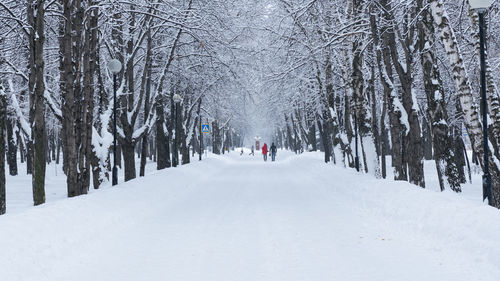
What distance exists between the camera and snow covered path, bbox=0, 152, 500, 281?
586cm

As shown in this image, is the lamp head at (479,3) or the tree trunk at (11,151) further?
the tree trunk at (11,151)

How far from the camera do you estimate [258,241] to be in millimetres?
7711

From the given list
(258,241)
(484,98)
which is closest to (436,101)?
(484,98)

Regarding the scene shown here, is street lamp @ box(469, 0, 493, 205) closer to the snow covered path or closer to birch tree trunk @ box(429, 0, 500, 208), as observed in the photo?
the snow covered path

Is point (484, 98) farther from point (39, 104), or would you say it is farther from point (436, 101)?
point (39, 104)

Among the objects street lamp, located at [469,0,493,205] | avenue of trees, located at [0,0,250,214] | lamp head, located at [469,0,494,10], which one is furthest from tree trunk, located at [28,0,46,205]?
street lamp, located at [469,0,493,205]

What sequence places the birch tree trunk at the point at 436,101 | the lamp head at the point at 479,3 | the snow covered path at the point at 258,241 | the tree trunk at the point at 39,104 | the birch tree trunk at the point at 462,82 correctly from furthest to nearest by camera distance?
the birch tree trunk at the point at 436,101, the tree trunk at the point at 39,104, the birch tree trunk at the point at 462,82, the lamp head at the point at 479,3, the snow covered path at the point at 258,241

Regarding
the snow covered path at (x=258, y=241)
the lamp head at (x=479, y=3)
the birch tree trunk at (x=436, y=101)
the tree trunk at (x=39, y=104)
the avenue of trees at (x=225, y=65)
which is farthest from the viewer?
the birch tree trunk at (x=436, y=101)

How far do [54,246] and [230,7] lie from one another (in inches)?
646

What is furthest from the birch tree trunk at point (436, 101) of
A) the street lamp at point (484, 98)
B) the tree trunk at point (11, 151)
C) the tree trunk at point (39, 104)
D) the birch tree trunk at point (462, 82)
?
the tree trunk at point (11, 151)

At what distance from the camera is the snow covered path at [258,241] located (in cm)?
586

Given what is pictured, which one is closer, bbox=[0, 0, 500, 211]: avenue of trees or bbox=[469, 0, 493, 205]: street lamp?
bbox=[469, 0, 493, 205]: street lamp

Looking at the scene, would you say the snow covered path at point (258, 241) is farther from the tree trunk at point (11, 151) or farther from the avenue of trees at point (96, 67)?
the tree trunk at point (11, 151)

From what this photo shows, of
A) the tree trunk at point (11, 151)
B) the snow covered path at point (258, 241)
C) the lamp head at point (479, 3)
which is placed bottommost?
the snow covered path at point (258, 241)
